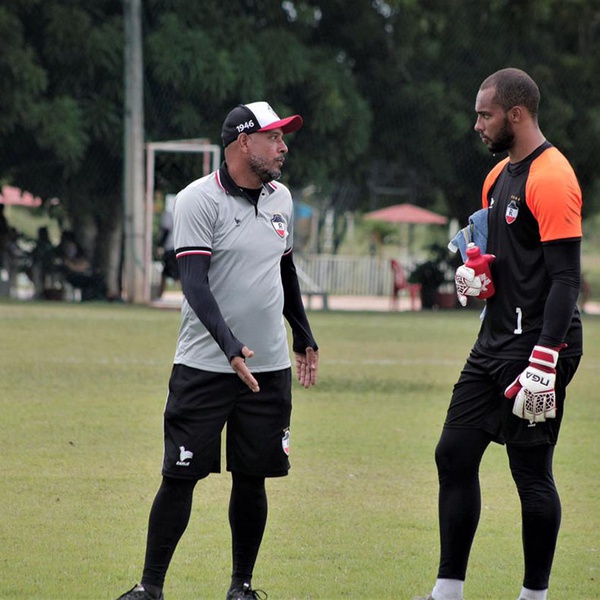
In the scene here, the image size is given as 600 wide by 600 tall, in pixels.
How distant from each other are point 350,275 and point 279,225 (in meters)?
34.1

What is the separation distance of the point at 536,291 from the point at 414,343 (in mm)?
14047

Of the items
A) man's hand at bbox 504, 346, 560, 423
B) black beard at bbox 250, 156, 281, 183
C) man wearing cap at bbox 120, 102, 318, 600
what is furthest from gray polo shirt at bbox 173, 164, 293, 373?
man's hand at bbox 504, 346, 560, 423

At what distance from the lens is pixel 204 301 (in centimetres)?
536

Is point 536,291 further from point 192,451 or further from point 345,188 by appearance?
point 345,188

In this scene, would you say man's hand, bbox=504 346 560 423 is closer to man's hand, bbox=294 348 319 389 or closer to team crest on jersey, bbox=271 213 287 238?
man's hand, bbox=294 348 319 389

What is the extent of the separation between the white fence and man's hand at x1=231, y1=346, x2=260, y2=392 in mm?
32964

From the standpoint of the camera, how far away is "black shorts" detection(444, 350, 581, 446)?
5.43 meters

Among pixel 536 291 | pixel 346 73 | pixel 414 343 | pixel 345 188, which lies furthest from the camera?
pixel 345 188

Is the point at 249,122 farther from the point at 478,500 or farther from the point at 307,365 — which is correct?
the point at 478,500

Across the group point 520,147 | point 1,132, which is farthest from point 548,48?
point 520,147

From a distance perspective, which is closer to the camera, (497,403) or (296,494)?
(497,403)

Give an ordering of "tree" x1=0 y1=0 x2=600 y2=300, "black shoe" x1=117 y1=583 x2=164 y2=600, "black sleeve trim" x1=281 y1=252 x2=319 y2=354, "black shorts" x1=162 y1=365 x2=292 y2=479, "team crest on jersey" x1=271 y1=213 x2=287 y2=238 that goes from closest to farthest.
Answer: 1. "black shoe" x1=117 y1=583 x2=164 y2=600
2. "black shorts" x1=162 y1=365 x2=292 y2=479
3. "team crest on jersey" x1=271 y1=213 x2=287 y2=238
4. "black sleeve trim" x1=281 y1=252 x2=319 y2=354
5. "tree" x1=0 y1=0 x2=600 y2=300

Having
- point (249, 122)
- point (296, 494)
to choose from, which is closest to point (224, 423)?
point (249, 122)

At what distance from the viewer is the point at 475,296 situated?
218 inches
